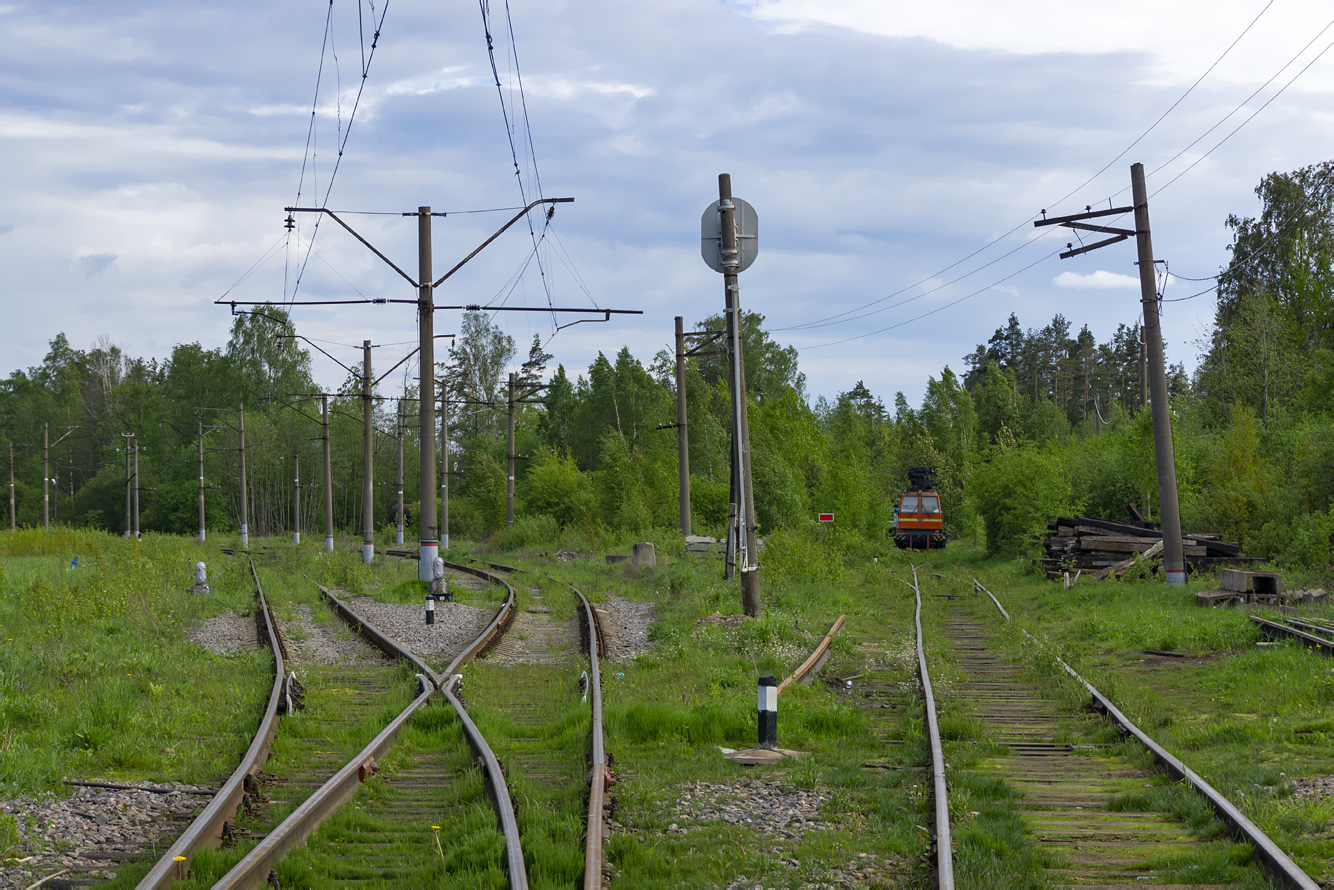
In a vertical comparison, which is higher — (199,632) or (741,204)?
(741,204)

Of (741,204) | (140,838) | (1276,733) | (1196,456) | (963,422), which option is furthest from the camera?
(963,422)

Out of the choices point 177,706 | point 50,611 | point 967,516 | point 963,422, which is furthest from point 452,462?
point 177,706

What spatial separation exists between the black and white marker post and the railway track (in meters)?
1.31

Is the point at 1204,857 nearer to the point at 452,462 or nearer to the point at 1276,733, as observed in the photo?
the point at 1276,733

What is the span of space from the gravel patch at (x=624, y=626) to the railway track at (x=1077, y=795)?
16.5 feet

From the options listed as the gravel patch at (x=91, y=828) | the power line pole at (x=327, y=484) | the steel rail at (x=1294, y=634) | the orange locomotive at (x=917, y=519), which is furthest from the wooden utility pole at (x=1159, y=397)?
the power line pole at (x=327, y=484)

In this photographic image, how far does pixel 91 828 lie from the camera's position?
266 inches

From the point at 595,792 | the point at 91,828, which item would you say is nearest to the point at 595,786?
the point at 595,792

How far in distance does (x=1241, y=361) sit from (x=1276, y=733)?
126 ft

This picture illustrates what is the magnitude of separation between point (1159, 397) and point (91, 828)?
1992cm

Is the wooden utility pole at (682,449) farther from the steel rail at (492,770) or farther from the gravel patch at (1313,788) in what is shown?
the gravel patch at (1313,788)

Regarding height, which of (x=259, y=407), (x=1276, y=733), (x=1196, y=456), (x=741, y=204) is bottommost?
(x=1276, y=733)

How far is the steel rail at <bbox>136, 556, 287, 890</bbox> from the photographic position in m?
5.53

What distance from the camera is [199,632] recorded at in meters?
17.3
